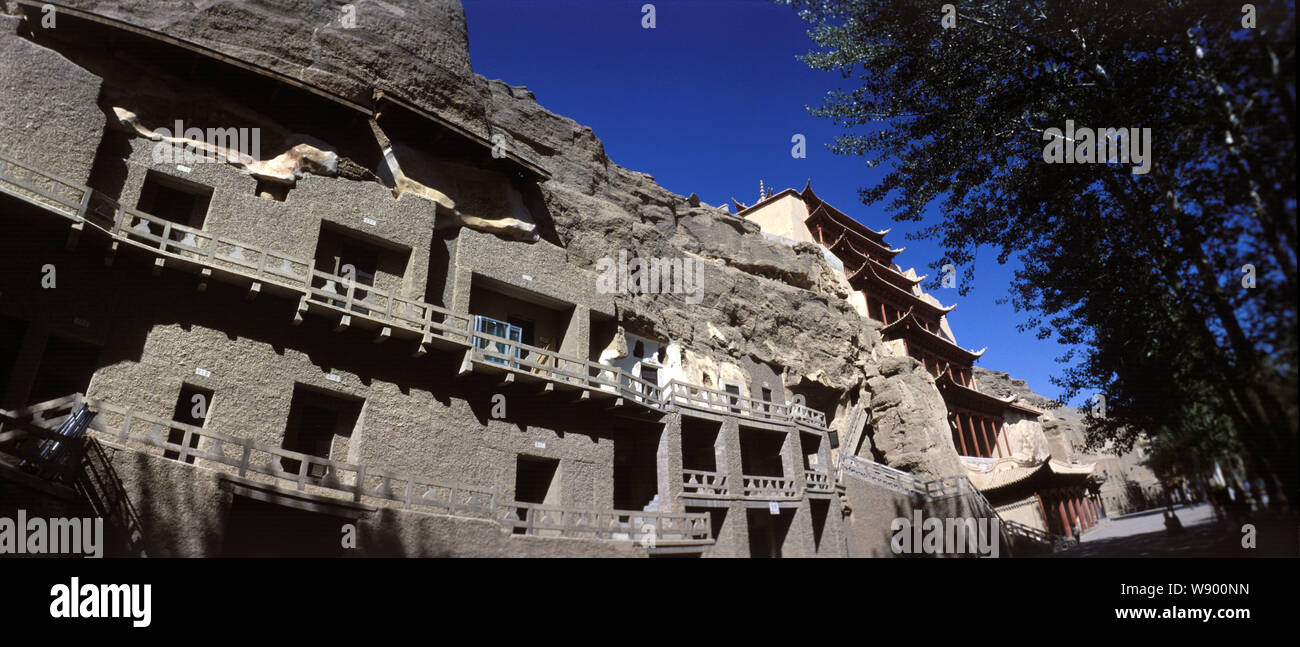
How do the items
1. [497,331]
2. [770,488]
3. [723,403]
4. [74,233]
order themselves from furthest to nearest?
[723,403] → [770,488] → [497,331] → [74,233]

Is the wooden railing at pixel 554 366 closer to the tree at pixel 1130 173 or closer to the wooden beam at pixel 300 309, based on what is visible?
the wooden beam at pixel 300 309

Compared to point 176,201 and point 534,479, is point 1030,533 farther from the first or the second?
point 176,201

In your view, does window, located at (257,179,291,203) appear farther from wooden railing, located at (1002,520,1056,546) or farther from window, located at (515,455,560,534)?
wooden railing, located at (1002,520,1056,546)

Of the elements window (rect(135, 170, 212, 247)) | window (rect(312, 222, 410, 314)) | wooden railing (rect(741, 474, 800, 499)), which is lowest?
wooden railing (rect(741, 474, 800, 499))

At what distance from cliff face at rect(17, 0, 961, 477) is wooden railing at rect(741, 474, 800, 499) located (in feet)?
20.6

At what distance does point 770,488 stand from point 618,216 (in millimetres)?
12347

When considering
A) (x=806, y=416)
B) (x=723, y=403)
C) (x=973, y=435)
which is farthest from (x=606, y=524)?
(x=973, y=435)

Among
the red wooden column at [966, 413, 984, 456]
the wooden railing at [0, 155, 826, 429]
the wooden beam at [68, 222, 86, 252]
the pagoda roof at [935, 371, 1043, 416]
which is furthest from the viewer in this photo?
the red wooden column at [966, 413, 984, 456]

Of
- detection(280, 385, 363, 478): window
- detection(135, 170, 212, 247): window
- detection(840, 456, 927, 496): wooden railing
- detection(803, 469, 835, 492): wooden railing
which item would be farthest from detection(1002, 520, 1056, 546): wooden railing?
detection(135, 170, 212, 247): window

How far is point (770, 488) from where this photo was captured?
69.5ft

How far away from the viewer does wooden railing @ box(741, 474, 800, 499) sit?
67.1 ft
